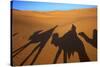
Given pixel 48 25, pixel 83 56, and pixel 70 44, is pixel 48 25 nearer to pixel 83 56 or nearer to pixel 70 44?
pixel 70 44

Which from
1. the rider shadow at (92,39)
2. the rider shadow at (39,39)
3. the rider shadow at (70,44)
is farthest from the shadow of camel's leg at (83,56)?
the rider shadow at (39,39)

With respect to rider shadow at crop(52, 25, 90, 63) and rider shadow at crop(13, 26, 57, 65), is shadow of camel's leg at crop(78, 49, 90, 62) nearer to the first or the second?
rider shadow at crop(52, 25, 90, 63)

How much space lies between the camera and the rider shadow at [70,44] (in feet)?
7.57

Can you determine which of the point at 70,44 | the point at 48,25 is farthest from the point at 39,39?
the point at 70,44

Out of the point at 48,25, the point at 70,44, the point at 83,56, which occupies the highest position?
the point at 48,25

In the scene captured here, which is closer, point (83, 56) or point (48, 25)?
point (48, 25)

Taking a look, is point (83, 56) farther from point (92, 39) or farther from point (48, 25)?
point (48, 25)

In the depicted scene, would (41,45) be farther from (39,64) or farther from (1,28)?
(1,28)

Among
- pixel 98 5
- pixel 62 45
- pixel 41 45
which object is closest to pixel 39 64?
pixel 41 45

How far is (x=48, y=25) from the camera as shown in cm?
228

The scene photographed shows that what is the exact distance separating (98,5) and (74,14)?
1.28 feet

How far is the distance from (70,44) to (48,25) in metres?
0.40

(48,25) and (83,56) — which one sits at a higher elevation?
(48,25)

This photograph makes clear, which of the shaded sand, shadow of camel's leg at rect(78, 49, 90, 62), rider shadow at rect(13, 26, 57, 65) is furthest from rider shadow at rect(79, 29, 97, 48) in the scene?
rider shadow at rect(13, 26, 57, 65)
